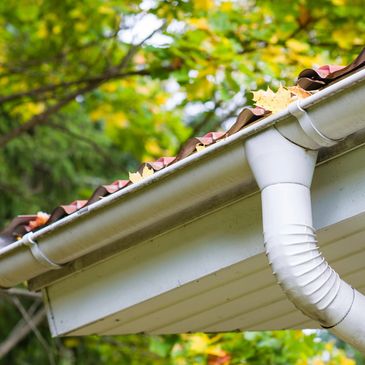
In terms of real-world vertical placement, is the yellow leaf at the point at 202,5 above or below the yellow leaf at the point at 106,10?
below

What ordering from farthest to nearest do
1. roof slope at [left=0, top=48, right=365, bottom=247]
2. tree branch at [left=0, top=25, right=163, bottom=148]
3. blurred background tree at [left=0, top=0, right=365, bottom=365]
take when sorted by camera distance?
1. tree branch at [left=0, top=25, right=163, bottom=148]
2. blurred background tree at [left=0, top=0, right=365, bottom=365]
3. roof slope at [left=0, top=48, right=365, bottom=247]

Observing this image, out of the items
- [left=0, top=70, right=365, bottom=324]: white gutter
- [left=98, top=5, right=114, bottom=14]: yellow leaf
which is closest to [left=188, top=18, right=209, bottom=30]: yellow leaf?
[left=98, top=5, right=114, bottom=14]: yellow leaf

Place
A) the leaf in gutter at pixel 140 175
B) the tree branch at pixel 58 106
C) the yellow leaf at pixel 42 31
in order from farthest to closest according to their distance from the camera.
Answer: the yellow leaf at pixel 42 31, the tree branch at pixel 58 106, the leaf in gutter at pixel 140 175

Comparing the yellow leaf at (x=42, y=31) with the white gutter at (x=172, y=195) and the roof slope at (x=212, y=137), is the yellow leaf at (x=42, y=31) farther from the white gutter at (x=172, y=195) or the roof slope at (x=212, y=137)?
the white gutter at (x=172, y=195)

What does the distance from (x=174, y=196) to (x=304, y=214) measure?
445 millimetres

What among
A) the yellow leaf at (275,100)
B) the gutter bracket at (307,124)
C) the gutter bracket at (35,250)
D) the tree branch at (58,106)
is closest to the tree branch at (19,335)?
the tree branch at (58,106)

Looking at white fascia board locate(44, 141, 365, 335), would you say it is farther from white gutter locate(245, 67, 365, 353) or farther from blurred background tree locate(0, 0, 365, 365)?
blurred background tree locate(0, 0, 365, 365)

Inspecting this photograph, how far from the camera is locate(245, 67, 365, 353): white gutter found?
7.49ft

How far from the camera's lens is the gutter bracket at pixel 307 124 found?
7.63ft

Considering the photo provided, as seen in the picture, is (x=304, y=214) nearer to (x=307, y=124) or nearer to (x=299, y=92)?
(x=307, y=124)

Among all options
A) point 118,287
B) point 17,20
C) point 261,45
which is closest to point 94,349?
point 17,20

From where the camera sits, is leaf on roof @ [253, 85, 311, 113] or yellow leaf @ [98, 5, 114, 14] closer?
leaf on roof @ [253, 85, 311, 113]

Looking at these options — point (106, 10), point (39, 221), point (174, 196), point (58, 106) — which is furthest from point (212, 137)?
point (106, 10)

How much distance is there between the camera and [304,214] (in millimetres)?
2334
